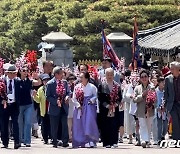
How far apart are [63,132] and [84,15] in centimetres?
2230

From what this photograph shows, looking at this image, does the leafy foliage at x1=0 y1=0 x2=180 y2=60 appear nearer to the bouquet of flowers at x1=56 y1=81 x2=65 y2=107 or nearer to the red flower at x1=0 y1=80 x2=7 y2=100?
the bouquet of flowers at x1=56 y1=81 x2=65 y2=107

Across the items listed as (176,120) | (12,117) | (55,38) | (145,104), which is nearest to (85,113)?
(145,104)

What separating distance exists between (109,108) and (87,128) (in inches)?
25.3

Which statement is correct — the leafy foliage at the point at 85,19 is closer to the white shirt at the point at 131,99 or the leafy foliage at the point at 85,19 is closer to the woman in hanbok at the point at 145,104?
the white shirt at the point at 131,99

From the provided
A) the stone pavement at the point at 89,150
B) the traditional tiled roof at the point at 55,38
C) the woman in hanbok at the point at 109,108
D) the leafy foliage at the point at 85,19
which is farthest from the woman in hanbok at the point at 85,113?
the leafy foliage at the point at 85,19

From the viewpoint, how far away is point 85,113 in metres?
16.9

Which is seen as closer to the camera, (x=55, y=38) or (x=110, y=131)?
(x=110, y=131)

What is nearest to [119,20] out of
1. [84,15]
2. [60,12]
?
[84,15]

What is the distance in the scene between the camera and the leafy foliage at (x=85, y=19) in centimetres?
3734

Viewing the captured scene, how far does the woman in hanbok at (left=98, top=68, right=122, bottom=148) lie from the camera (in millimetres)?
16656

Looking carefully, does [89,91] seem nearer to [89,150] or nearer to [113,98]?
[113,98]

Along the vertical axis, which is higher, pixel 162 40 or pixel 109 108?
pixel 162 40

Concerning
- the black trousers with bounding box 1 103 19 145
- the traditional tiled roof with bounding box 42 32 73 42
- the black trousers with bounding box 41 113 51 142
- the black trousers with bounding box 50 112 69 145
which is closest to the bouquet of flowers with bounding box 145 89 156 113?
the black trousers with bounding box 50 112 69 145

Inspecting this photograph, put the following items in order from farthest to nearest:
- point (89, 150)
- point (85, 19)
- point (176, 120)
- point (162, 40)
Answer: point (85, 19), point (162, 40), point (176, 120), point (89, 150)
